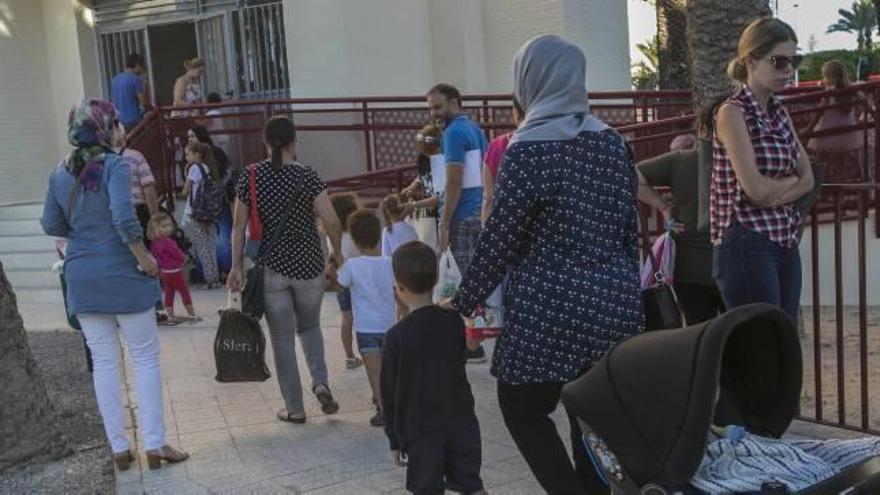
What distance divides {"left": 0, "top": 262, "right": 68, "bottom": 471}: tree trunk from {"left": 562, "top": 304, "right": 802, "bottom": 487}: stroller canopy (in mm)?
3590

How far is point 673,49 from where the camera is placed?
16516 millimetres

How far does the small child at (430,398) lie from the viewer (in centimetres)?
357

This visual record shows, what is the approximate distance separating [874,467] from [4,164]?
47.7 ft

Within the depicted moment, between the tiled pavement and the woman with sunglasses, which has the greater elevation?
the woman with sunglasses

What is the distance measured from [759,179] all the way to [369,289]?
7.40 ft

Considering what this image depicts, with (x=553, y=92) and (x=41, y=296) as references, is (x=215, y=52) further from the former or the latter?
(x=553, y=92)

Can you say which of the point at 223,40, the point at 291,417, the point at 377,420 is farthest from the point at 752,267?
the point at 223,40

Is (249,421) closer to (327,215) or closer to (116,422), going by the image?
(116,422)

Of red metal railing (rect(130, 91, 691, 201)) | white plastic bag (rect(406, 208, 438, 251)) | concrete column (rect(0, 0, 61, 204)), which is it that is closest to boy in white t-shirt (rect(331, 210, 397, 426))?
white plastic bag (rect(406, 208, 438, 251))

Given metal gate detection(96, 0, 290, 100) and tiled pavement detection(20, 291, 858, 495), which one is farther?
metal gate detection(96, 0, 290, 100)

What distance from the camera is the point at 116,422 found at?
15.6ft

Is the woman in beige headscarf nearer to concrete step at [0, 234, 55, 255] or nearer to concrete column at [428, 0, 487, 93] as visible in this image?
concrete step at [0, 234, 55, 255]

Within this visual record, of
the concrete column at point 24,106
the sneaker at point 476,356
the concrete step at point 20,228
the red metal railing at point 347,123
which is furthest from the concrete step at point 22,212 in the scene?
the sneaker at point 476,356

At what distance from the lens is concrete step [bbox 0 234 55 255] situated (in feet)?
39.3
